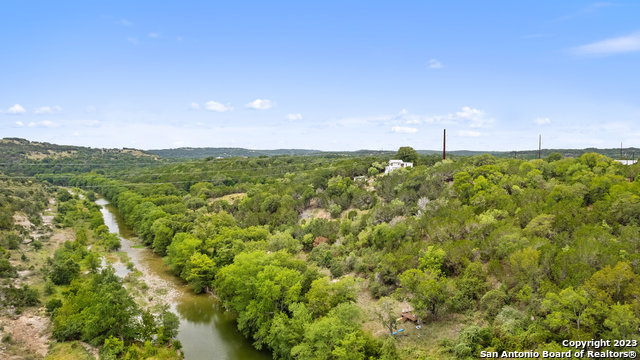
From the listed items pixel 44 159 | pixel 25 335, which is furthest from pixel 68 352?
pixel 44 159

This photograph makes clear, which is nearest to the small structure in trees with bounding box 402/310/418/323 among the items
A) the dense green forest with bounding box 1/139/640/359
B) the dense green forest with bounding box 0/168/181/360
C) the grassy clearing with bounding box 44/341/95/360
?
the dense green forest with bounding box 1/139/640/359

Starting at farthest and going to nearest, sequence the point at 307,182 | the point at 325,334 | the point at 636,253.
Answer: the point at 307,182 < the point at 636,253 < the point at 325,334

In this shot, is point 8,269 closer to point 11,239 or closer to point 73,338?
point 11,239

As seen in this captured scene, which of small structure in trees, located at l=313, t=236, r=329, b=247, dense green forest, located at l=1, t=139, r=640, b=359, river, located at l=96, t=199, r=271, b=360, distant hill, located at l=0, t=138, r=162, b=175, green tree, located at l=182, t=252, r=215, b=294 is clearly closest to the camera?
dense green forest, located at l=1, t=139, r=640, b=359

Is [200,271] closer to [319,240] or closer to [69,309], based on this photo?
[69,309]

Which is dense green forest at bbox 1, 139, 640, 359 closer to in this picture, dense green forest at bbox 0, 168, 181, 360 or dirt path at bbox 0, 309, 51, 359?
dense green forest at bbox 0, 168, 181, 360

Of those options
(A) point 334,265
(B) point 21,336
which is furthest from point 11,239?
(A) point 334,265
